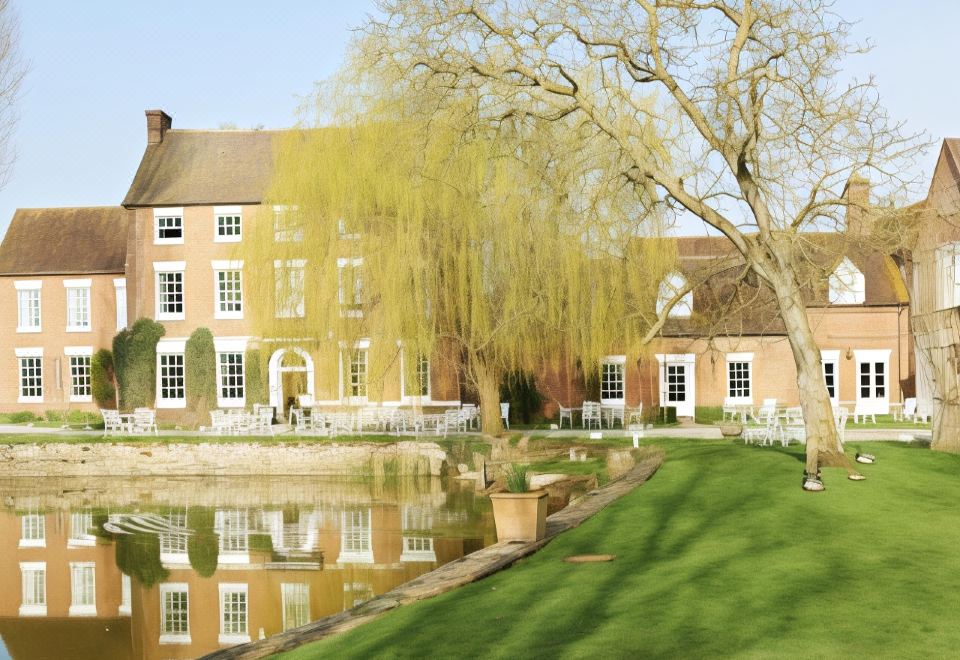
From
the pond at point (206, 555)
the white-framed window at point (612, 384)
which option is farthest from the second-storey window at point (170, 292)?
the white-framed window at point (612, 384)

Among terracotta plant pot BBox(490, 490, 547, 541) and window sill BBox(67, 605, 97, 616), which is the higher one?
terracotta plant pot BBox(490, 490, 547, 541)

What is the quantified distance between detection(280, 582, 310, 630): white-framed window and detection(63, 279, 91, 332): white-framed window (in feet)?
90.5

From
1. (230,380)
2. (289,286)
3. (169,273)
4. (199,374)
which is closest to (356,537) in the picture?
(289,286)

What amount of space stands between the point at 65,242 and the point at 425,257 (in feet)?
71.4

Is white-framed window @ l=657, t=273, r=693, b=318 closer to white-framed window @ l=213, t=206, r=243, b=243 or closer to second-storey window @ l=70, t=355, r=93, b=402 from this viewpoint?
white-framed window @ l=213, t=206, r=243, b=243

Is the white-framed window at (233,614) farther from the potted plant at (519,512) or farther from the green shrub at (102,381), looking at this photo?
the green shrub at (102,381)

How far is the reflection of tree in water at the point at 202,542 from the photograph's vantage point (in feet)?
52.8

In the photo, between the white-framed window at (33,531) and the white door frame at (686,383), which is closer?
the white-framed window at (33,531)

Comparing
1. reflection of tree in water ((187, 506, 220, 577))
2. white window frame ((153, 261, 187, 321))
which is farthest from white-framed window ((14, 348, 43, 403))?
reflection of tree in water ((187, 506, 220, 577))

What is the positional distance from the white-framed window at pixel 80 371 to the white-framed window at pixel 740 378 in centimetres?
2308

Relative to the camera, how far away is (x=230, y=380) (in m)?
34.7

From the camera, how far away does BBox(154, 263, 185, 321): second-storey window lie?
115ft

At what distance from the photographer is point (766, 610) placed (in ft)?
26.3

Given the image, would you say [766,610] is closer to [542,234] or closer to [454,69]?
[454,69]
